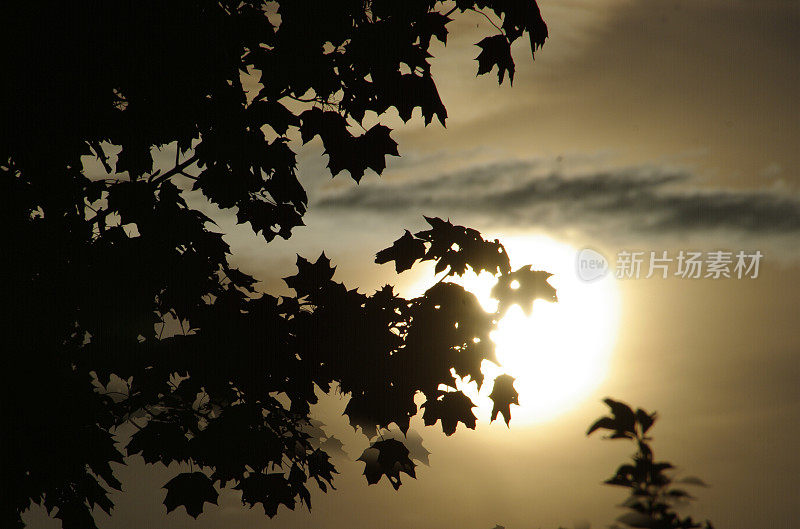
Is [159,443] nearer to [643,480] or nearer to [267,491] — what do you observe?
[267,491]

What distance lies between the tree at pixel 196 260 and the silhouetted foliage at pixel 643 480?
10.1 feet

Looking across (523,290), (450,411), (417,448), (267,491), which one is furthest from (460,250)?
(417,448)

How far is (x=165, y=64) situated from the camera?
4676mm

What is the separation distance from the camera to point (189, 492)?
5.55 m

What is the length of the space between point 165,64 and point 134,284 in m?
1.41

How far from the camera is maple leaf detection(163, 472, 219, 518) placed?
5531 millimetres

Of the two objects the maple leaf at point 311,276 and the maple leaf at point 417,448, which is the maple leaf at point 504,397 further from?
the maple leaf at point 417,448

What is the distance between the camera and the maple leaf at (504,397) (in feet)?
18.1

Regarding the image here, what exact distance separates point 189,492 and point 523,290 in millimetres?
2787

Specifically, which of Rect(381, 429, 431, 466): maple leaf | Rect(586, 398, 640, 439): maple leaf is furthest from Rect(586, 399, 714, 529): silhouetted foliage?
Rect(381, 429, 431, 466): maple leaf

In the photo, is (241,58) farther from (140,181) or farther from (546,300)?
(546,300)

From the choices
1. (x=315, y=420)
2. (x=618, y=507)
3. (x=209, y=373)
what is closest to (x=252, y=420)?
(x=209, y=373)

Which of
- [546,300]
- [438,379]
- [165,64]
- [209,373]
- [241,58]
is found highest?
[241,58]

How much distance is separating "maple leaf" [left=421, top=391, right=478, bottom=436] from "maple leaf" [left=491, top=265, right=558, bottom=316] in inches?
26.4
